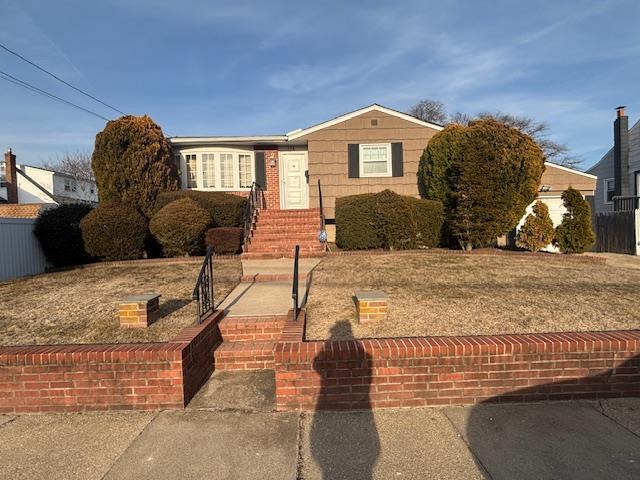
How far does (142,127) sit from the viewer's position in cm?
1193

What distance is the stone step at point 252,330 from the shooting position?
4.82 m

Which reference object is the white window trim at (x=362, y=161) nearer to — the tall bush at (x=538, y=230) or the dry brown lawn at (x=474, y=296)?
the tall bush at (x=538, y=230)

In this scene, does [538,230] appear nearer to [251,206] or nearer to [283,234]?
[283,234]

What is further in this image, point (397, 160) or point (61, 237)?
point (397, 160)

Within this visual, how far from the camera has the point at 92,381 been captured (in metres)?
3.67

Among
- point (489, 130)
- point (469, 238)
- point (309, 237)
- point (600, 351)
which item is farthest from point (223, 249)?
point (600, 351)

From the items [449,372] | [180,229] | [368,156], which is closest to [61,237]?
[180,229]

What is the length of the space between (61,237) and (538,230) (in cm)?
1138

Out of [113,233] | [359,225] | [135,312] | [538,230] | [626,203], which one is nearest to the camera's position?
[135,312]

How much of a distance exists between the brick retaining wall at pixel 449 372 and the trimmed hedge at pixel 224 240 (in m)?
6.33

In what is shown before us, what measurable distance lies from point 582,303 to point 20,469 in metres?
6.08

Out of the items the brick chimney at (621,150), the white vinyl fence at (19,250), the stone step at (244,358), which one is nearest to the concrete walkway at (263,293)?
the stone step at (244,358)

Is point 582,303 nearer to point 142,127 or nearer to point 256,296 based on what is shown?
point 256,296

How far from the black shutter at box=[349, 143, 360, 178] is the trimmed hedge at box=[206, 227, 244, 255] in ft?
16.6
